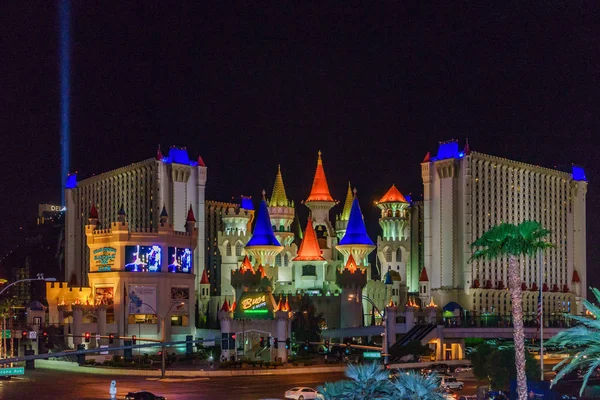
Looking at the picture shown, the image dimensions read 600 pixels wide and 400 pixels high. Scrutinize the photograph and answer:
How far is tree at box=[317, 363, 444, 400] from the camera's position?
2489cm

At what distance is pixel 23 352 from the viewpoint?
8369 cm

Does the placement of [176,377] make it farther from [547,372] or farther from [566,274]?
[566,274]

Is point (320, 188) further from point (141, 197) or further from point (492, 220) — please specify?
point (141, 197)

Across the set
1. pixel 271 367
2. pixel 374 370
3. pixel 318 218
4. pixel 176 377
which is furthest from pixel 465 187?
pixel 374 370

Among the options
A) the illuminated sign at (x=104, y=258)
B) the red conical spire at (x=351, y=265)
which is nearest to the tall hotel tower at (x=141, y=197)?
the illuminated sign at (x=104, y=258)

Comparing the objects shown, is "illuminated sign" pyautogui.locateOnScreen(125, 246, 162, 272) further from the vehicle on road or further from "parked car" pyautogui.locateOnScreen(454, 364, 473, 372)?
the vehicle on road

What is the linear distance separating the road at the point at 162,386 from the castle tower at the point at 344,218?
5002 centimetres

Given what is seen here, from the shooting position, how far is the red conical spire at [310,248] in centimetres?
10075

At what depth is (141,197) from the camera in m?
120

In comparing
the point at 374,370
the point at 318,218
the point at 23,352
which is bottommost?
the point at 23,352

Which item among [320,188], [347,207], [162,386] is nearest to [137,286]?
[162,386]

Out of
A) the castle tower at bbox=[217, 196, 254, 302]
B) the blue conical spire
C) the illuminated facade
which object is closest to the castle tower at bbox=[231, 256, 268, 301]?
the illuminated facade

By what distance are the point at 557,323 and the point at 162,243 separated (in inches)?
1594

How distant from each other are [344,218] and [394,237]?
401 inches
